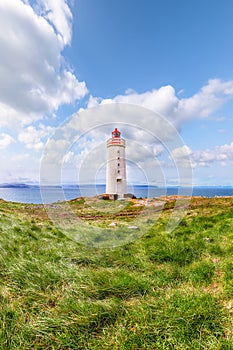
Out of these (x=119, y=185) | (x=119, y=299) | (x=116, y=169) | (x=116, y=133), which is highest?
(x=116, y=133)

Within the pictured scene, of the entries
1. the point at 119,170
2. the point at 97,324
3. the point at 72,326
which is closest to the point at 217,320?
the point at 97,324

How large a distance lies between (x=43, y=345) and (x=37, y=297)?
1.00 m

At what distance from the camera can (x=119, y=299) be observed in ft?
11.8

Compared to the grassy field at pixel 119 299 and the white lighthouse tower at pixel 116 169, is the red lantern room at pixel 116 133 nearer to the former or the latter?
the white lighthouse tower at pixel 116 169

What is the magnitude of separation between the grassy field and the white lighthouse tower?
93.1ft

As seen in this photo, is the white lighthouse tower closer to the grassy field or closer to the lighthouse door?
the lighthouse door

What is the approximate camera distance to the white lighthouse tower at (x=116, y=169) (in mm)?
34375

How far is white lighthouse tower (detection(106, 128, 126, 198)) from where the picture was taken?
34.4m

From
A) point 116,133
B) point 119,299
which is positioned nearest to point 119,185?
point 116,133

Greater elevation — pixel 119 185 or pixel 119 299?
pixel 119 185

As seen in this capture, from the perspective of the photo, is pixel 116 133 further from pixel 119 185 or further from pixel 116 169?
pixel 119 185

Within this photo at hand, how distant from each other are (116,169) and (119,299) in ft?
103

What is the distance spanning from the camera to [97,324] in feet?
9.95

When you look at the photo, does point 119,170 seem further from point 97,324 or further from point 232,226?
point 97,324
